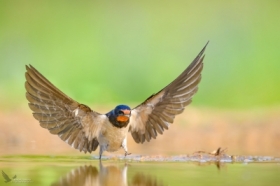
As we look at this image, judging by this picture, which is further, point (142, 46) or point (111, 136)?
point (142, 46)

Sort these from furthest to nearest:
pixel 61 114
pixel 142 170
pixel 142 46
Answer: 1. pixel 142 46
2. pixel 61 114
3. pixel 142 170

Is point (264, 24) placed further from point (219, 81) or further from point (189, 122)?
point (189, 122)

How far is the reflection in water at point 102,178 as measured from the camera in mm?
5024

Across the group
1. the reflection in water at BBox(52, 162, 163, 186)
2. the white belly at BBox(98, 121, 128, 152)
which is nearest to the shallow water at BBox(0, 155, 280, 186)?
the reflection in water at BBox(52, 162, 163, 186)

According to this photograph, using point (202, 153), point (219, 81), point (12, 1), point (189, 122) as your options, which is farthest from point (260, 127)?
point (12, 1)

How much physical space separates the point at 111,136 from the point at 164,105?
566mm

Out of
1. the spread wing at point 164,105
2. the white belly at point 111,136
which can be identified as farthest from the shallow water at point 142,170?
the spread wing at point 164,105

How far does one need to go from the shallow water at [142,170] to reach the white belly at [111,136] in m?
0.13

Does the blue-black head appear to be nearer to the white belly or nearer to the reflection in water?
the white belly

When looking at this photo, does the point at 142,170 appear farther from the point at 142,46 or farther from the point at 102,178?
the point at 142,46

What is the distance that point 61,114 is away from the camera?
6.62 meters

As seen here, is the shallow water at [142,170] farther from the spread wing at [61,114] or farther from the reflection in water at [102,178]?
the spread wing at [61,114]

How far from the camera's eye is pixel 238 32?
13.1 meters

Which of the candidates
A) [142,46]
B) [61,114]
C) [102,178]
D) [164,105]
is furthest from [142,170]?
[142,46]
